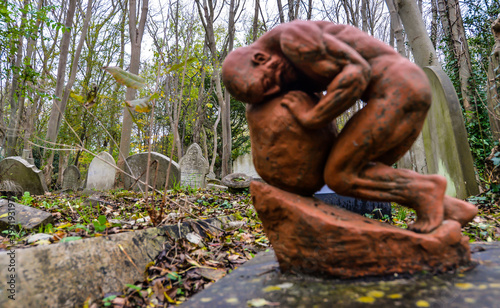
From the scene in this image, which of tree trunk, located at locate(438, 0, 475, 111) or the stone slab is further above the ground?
tree trunk, located at locate(438, 0, 475, 111)

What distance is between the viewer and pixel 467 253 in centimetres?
163

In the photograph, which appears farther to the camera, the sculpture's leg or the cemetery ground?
the cemetery ground

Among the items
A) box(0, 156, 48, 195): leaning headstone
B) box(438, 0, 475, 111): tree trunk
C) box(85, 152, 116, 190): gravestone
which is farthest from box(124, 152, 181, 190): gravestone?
box(438, 0, 475, 111): tree trunk

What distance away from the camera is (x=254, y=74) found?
1834 millimetres

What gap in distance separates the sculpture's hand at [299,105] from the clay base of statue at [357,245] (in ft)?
1.54

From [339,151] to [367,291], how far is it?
2.42 feet

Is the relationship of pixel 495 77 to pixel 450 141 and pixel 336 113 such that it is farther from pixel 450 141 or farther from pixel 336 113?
pixel 336 113

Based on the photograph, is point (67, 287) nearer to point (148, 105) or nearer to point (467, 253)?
point (148, 105)

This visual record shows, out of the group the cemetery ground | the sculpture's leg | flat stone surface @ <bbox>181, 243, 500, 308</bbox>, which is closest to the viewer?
flat stone surface @ <bbox>181, 243, 500, 308</bbox>

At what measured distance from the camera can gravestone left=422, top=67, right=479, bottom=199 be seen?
412 centimetres

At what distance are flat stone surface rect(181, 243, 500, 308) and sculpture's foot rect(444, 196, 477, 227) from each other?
251 millimetres

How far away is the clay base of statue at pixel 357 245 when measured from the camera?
158 centimetres

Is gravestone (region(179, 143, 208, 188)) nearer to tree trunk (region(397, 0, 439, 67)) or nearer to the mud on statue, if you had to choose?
tree trunk (region(397, 0, 439, 67))

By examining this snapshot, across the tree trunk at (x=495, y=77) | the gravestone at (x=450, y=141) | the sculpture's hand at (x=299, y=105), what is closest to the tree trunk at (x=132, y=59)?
the gravestone at (x=450, y=141)
